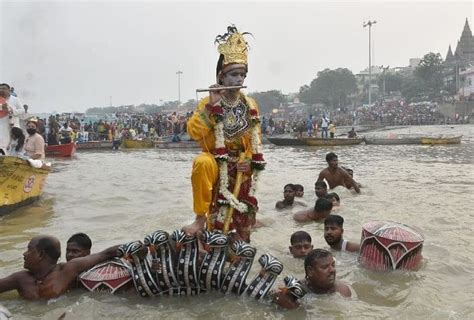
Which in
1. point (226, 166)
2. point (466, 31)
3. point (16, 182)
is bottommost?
point (16, 182)

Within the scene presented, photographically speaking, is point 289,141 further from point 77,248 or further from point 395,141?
point 77,248

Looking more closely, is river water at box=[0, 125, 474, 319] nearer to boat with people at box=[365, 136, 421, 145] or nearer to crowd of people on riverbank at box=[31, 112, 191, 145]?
boat with people at box=[365, 136, 421, 145]

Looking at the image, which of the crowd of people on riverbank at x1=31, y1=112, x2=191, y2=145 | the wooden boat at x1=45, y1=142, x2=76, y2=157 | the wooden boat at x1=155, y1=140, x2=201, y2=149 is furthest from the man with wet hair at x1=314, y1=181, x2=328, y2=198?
the crowd of people on riverbank at x1=31, y1=112, x2=191, y2=145

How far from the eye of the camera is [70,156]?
22438 millimetres

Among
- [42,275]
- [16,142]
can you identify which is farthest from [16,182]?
[42,275]

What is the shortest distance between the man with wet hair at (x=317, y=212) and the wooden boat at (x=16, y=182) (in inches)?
183

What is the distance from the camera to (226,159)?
446 centimetres

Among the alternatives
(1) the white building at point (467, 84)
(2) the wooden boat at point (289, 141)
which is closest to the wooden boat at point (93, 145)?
(2) the wooden boat at point (289, 141)

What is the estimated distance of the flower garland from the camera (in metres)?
4.44

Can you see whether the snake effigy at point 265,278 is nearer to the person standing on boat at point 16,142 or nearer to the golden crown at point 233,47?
the golden crown at point 233,47

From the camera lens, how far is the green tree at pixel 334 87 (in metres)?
94.1

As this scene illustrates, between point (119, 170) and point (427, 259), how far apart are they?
1248cm

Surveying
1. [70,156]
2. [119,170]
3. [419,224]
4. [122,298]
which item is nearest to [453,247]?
[419,224]

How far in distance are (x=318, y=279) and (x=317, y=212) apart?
133 inches
